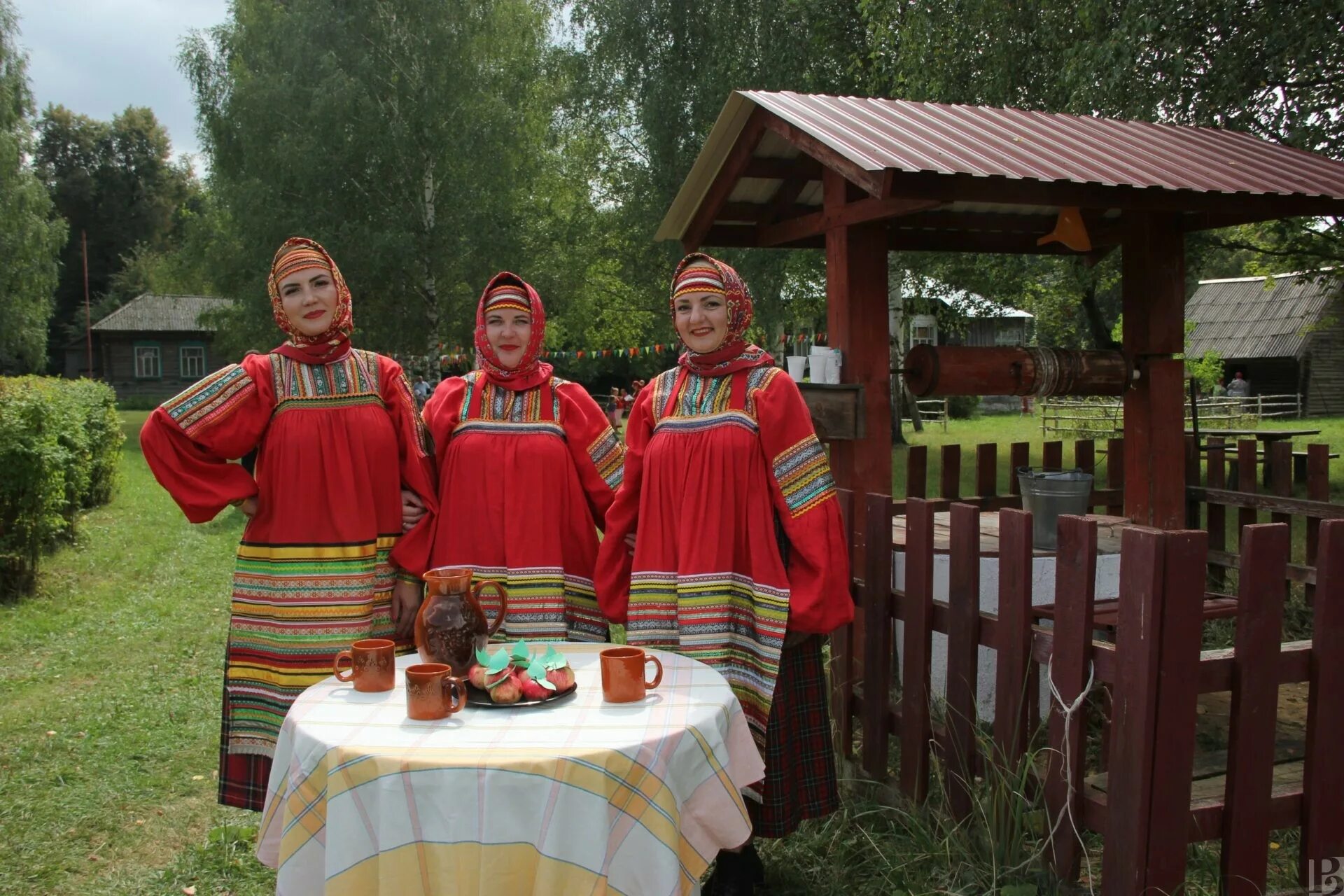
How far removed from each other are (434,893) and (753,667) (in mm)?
1359

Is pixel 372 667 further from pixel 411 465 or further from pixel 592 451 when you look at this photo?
pixel 592 451

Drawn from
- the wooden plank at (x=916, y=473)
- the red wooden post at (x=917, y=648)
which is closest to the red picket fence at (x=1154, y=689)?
the red wooden post at (x=917, y=648)

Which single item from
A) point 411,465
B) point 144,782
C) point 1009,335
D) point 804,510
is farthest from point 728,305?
point 1009,335

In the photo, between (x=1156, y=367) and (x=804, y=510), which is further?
(x=1156, y=367)

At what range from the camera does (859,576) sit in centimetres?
389

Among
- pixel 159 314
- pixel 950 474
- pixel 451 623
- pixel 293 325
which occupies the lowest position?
pixel 451 623

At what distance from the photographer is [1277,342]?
88.4 feet

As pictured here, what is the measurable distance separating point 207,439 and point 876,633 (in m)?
2.22

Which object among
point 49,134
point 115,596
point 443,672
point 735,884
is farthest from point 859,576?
point 49,134

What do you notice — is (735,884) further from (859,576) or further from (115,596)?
(115,596)

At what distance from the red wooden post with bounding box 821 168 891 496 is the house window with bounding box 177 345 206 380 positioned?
3867 centimetres

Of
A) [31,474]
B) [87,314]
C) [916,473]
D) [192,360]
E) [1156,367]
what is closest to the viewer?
[1156,367]

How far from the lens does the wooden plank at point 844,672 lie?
11.9ft

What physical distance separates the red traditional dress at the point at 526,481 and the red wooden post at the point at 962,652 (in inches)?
42.9
